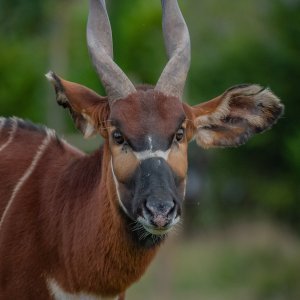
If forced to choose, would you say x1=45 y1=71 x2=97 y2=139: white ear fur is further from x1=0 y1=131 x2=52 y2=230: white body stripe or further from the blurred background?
the blurred background

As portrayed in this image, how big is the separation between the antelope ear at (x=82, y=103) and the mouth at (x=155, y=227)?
976 millimetres

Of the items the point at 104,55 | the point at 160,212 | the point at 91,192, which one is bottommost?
the point at 91,192

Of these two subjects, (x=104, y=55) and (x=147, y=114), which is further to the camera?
(x=104, y=55)

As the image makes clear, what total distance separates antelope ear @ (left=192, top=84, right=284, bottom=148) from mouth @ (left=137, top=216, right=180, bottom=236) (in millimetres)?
1172

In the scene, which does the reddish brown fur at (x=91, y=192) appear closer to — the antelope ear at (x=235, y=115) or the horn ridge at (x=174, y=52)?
the antelope ear at (x=235, y=115)

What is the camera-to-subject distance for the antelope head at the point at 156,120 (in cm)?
881

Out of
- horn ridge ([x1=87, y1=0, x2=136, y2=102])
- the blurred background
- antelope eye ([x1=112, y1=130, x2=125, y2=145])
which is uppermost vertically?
horn ridge ([x1=87, y1=0, x2=136, y2=102])

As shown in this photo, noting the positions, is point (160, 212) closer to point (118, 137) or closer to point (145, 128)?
point (145, 128)

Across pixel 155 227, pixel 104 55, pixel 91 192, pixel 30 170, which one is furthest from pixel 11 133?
pixel 155 227

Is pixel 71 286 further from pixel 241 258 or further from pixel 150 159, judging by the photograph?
pixel 241 258

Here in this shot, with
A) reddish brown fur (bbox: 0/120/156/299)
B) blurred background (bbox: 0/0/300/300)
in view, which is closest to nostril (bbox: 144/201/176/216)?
reddish brown fur (bbox: 0/120/156/299)

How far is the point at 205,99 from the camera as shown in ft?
83.5

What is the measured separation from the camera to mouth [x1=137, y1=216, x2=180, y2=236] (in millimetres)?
8672

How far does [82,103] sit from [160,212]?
1.37 m
